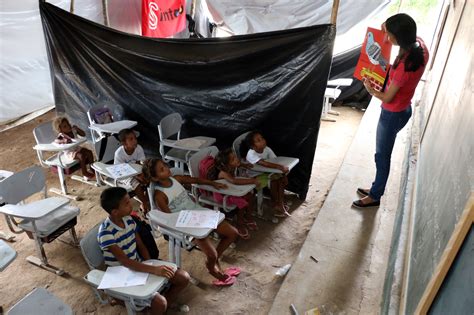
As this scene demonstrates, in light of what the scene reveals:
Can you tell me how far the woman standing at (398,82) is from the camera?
2398 mm

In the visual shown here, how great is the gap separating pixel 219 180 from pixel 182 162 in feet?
2.89

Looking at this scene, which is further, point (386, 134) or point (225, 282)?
point (386, 134)

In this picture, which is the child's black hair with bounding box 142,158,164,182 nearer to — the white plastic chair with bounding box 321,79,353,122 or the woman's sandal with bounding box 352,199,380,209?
the woman's sandal with bounding box 352,199,380,209

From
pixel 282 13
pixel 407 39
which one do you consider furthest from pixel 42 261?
pixel 282 13

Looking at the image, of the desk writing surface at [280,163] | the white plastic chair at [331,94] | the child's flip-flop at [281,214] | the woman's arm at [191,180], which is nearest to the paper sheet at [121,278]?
the woman's arm at [191,180]

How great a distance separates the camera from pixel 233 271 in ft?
9.17

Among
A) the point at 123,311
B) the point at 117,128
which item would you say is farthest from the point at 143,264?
the point at 117,128

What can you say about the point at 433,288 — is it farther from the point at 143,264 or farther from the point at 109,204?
the point at 109,204

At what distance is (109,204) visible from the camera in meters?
2.17

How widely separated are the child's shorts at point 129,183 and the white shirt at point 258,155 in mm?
1052

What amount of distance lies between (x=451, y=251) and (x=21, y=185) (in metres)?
2.92

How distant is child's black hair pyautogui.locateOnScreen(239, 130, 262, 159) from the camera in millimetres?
3316

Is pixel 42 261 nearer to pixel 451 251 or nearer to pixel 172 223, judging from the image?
pixel 172 223

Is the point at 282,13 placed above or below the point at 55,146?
above
